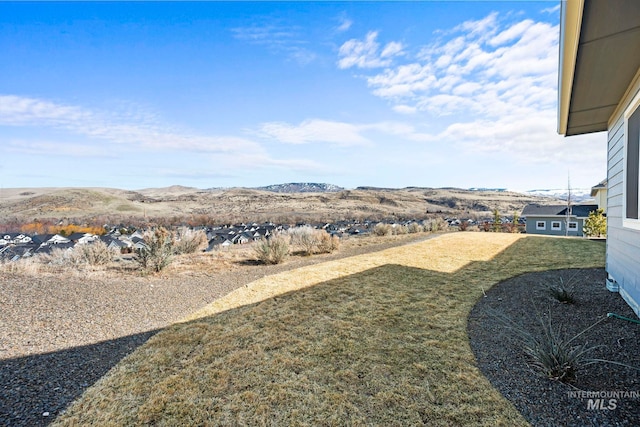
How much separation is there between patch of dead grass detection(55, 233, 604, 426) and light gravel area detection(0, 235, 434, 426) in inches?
11.0

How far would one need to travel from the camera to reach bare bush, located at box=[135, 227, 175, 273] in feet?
23.6

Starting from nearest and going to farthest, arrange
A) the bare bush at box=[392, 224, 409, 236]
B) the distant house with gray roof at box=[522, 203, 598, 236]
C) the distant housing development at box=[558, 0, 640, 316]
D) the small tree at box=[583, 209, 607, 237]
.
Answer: the distant housing development at box=[558, 0, 640, 316], the small tree at box=[583, 209, 607, 237], the bare bush at box=[392, 224, 409, 236], the distant house with gray roof at box=[522, 203, 598, 236]

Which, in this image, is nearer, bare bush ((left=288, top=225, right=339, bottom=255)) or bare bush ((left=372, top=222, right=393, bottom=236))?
bare bush ((left=288, top=225, right=339, bottom=255))

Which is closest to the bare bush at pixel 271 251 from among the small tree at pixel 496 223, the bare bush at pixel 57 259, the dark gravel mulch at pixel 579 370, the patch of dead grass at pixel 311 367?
the patch of dead grass at pixel 311 367

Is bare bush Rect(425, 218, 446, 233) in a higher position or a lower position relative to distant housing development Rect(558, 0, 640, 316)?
lower

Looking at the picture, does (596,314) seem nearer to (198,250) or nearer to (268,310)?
(268,310)

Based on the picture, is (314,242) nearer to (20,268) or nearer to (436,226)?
(20,268)

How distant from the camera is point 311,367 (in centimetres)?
296

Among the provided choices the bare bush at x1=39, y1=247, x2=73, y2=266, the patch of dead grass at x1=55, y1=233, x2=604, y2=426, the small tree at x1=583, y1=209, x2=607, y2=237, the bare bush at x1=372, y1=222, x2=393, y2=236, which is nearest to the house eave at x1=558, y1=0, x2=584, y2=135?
the patch of dead grass at x1=55, y1=233, x2=604, y2=426

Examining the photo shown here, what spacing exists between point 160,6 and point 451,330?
11.1 metres

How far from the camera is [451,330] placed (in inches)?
148

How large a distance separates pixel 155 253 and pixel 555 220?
2881cm

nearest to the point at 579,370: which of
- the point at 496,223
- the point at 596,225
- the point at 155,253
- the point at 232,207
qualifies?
the point at 155,253

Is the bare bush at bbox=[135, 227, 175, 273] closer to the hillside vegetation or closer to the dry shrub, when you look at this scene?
the dry shrub
